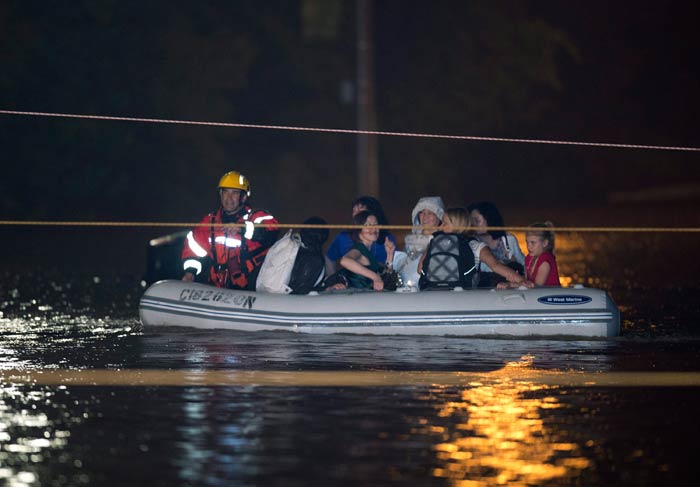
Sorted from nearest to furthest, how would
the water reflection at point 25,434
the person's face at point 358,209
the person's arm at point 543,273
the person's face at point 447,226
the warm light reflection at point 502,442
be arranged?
the warm light reflection at point 502,442
the water reflection at point 25,434
the person's face at point 447,226
the person's arm at point 543,273
the person's face at point 358,209

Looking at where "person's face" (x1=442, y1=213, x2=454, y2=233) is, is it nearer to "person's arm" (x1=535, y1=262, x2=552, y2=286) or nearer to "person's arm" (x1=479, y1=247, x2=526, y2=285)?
"person's arm" (x1=479, y1=247, x2=526, y2=285)

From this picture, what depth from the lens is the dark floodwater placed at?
28.9ft

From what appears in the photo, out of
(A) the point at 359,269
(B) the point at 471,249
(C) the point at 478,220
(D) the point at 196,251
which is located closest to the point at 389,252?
(A) the point at 359,269

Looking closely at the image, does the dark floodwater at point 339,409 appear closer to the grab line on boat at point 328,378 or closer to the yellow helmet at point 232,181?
the grab line on boat at point 328,378

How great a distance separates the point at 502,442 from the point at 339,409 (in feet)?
5.35

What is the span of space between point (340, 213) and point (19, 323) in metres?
37.6

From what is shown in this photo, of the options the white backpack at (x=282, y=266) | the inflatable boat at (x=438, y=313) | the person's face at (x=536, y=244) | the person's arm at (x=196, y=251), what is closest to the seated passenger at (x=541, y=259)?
the person's face at (x=536, y=244)

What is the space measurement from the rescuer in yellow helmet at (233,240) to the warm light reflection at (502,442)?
5.98 meters

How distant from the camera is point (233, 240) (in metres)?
17.6

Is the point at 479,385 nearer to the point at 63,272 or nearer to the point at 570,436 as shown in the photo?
the point at 570,436

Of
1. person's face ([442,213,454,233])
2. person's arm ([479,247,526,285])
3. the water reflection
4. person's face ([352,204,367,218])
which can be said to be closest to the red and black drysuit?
person's face ([352,204,367,218])

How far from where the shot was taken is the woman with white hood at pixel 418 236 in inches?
663

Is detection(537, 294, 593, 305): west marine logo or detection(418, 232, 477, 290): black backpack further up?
detection(418, 232, 477, 290): black backpack

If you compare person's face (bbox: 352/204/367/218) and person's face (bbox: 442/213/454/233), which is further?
person's face (bbox: 352/204/367/218)
